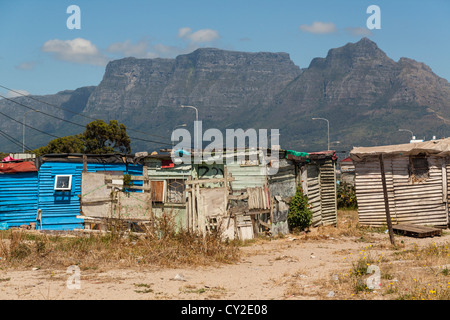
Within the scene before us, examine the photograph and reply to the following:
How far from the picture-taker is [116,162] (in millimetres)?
23156

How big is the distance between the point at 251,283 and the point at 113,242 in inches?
200

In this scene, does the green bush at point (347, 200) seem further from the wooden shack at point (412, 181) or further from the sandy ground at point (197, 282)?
the sandy ground at point (197, 282)

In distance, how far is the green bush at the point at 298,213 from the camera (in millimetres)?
20703

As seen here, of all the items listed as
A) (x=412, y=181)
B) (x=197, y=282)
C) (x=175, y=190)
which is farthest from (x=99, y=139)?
(x=197, y=282)

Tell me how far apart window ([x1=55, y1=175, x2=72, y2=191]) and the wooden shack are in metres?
13.1

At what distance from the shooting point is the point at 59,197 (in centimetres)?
2277

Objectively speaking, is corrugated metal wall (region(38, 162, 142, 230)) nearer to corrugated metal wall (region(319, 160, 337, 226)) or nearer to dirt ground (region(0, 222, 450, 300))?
corrugated metal wall (region(319, 160, 337, 226))

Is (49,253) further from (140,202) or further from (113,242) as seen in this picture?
(140,202)

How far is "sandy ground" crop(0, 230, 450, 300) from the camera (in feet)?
31.9

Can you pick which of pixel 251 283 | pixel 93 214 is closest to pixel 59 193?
pixel 93 214

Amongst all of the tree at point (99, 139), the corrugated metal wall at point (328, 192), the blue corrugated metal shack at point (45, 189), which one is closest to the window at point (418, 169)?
the corrugated metal wall at point (328, 192)

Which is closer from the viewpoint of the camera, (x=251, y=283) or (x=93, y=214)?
(x=251, y=283)

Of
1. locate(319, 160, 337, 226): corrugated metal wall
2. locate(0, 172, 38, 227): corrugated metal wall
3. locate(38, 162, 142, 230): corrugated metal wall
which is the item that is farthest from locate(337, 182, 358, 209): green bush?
locate(0, 172, 38, 227): corrugated metal wall

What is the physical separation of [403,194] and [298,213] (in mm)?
4877
